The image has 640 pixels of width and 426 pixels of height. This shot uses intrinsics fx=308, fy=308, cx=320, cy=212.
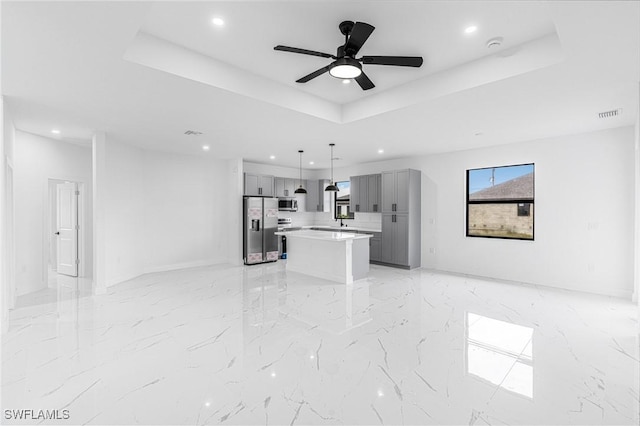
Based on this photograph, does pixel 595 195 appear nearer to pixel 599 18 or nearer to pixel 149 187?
pixel 599 18

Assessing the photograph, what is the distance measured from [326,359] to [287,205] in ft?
20.5

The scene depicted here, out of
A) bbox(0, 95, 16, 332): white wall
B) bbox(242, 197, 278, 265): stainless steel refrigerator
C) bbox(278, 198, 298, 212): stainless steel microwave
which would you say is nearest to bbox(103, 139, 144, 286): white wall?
bbox(0, 95, 16, 332): white wall

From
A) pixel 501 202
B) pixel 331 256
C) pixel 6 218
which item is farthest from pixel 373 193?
pixel 6 218

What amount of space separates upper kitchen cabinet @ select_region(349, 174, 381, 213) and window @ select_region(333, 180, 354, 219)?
2.20ft

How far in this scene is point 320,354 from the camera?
2.87 metres

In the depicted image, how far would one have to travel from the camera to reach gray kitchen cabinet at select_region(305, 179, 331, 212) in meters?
9.60

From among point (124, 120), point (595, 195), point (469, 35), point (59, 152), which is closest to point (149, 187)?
point (59, 152)

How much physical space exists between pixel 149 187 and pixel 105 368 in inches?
187

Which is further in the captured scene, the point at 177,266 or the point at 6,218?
the point at 177,266

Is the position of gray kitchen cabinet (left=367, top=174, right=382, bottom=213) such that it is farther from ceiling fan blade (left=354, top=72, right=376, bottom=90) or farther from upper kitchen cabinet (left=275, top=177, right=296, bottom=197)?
ceiling fan blade (left=354, top=72, right=376, bottom=90)

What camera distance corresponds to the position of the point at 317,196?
964cm

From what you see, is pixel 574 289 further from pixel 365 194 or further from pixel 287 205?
pixel 287 205

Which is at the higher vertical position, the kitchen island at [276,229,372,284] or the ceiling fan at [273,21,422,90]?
the ceiling fan at [273,21,422,90]

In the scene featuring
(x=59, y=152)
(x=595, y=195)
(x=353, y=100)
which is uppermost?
(x=353, y=100)
